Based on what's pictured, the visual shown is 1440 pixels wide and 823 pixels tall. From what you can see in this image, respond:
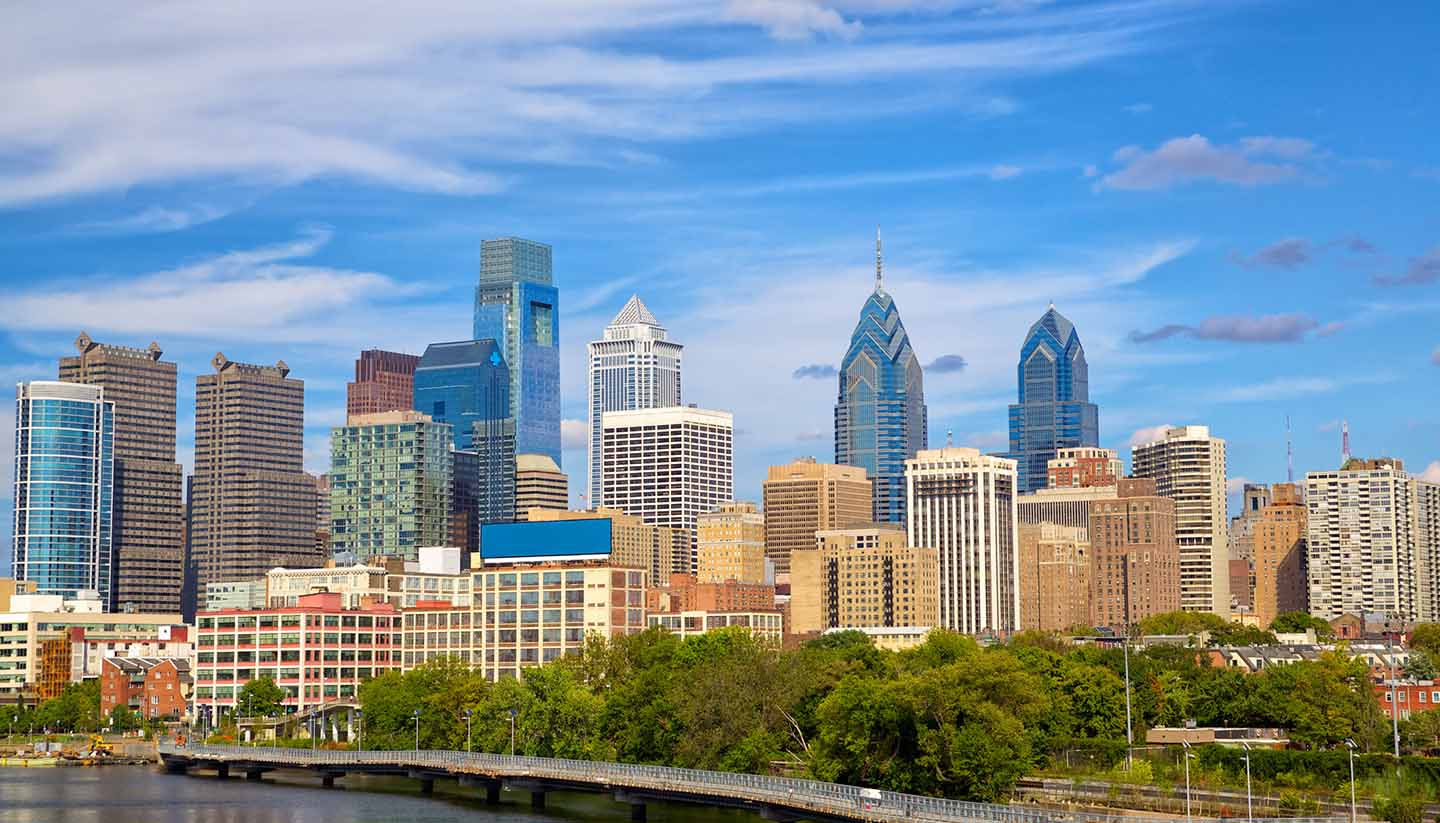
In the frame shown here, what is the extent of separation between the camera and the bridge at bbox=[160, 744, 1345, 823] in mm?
118562

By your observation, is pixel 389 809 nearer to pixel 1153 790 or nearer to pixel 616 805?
pixel 616 805

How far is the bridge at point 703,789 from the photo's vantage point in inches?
4668

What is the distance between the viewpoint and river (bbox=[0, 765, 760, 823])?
159750mm

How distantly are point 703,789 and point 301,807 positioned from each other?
1863 inches

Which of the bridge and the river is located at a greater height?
the bridge

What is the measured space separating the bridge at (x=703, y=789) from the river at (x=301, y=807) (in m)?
2.58

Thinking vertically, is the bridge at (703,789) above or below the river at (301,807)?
above

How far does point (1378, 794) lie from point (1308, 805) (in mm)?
4593

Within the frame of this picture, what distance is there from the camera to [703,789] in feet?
474

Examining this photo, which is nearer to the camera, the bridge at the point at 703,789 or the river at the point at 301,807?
the bridge at the point at 703,789

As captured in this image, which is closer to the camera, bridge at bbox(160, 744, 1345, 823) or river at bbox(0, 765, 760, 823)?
bridge at bbox(160, 744, 1345, 823)

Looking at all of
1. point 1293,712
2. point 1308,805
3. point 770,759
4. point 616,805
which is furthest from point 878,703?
point 1293,712

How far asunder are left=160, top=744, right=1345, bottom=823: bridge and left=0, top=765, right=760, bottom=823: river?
2583mm

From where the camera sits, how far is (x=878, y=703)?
139375 millimetres
